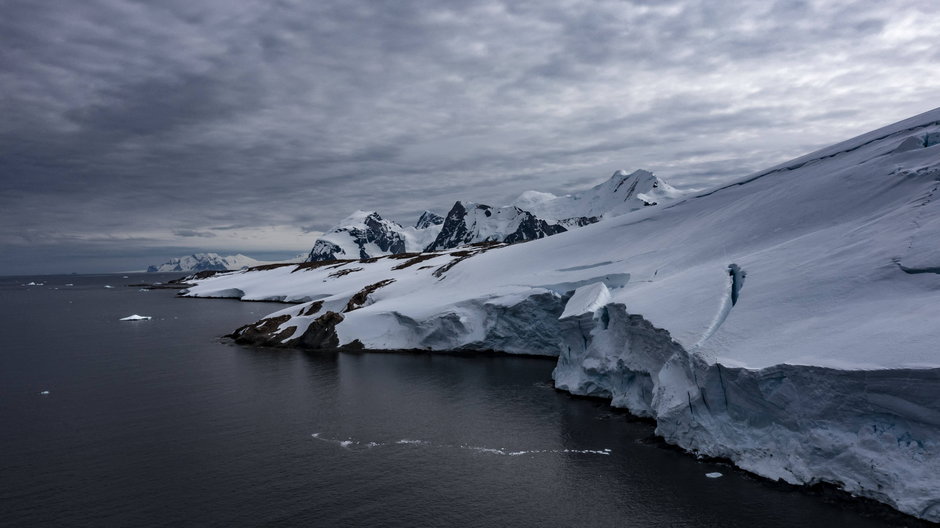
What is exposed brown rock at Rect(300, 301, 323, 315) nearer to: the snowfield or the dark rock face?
the snowfield

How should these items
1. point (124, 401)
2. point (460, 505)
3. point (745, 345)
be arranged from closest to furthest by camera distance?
point (460, 505) < point (745, 345) < point (124, 401)

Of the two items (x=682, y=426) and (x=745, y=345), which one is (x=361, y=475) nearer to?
(x=682, y=426)

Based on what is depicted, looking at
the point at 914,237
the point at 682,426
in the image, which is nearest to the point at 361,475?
the point at 682,426

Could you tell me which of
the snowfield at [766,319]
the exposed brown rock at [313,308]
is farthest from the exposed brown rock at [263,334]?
the exposed brown rock at [313,308]

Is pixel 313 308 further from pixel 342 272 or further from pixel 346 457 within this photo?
pixel 342 272

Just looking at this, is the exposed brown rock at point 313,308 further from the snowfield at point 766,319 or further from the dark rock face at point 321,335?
the dark rock face at point 321,335

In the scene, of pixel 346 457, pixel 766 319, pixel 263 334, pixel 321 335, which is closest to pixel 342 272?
pixel 263 334

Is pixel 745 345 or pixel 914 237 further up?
pixel 914 237
